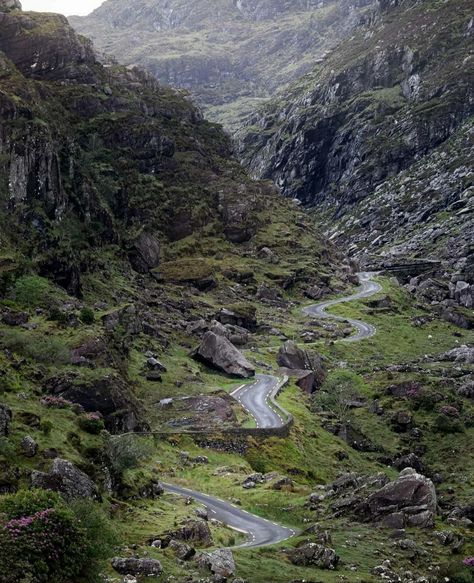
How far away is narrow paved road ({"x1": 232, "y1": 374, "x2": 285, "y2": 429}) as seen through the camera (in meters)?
81.7

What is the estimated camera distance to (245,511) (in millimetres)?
56250

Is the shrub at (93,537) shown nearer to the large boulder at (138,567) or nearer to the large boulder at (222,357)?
the large boulder at (138,567)

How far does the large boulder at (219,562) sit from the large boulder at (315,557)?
18.9ft

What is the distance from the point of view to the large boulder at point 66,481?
3900 cm

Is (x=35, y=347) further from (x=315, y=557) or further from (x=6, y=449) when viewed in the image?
(x=315, y=557)

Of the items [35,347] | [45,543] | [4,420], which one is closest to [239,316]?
[35,347]

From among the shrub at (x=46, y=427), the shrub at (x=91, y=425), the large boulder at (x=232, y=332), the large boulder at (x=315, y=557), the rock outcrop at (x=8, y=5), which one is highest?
the rock outcrop at (x=8, y=5)

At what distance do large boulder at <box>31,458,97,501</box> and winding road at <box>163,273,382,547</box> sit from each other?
1160cm

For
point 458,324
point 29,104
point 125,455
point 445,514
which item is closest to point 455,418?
point 445,514

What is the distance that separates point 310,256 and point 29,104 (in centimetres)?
8421

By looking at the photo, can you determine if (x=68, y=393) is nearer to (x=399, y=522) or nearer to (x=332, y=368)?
(x=399, y=522)

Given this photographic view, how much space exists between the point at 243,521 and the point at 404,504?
11640 mm

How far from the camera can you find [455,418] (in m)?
97.3

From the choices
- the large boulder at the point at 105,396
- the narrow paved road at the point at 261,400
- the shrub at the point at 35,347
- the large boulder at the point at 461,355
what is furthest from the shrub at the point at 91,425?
the large boulder at the point at 461,355
